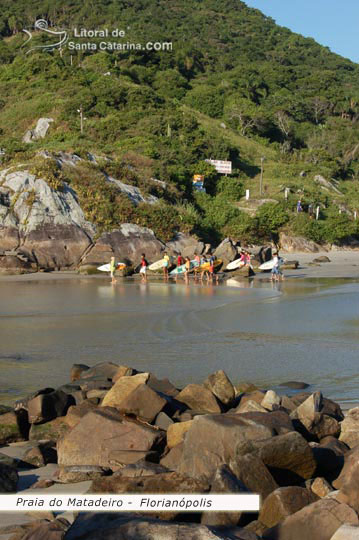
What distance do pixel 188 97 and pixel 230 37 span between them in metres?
53.4

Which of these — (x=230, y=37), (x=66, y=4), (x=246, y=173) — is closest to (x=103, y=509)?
(x=246, y=173)

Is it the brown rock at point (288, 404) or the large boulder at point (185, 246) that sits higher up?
the large boulder at point (185, 246)

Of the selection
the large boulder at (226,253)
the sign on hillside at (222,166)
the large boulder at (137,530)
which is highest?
the sign on hillside at (222,166)

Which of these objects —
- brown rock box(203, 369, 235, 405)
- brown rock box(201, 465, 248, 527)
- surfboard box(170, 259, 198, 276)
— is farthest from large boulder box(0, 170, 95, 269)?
brown rock box(201, 465, 248, 527)

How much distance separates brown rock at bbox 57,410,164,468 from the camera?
6.05 meters

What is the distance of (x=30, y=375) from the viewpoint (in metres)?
10.5

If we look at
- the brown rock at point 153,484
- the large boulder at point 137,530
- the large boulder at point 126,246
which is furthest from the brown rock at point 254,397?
the large boulder at point 126,246

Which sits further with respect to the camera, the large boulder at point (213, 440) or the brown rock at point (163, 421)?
the brown rock at point (163, 421)

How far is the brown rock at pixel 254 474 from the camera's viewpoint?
5.05 m

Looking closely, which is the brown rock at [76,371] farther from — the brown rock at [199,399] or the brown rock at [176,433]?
the brown rock at [176,433]

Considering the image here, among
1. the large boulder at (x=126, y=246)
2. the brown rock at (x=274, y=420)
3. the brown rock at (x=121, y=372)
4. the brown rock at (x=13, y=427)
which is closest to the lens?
the brown rock at (x=274, y=420)

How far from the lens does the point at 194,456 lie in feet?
18.3

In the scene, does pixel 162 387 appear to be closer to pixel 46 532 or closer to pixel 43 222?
pixel 46 532

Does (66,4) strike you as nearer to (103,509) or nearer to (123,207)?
(123,207)
